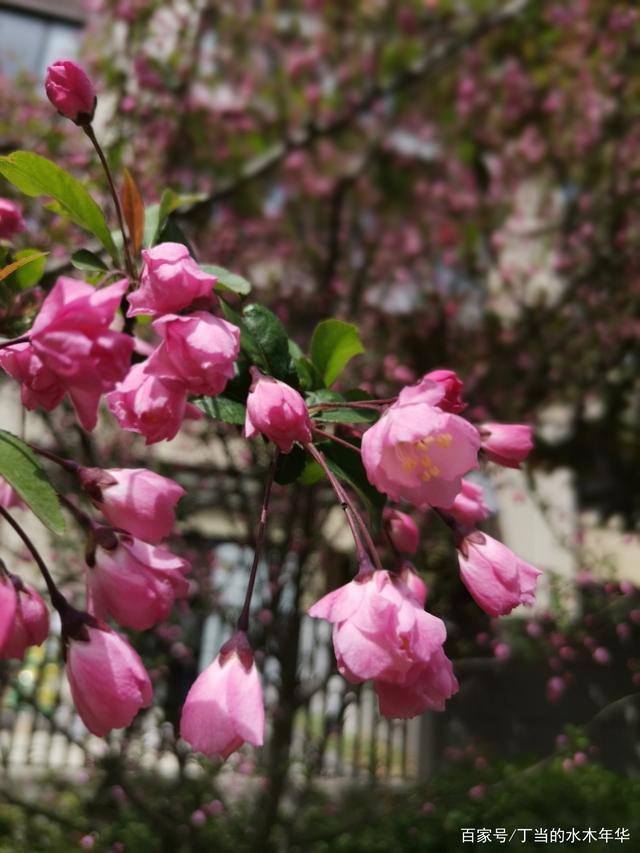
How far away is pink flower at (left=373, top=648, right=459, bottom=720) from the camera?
0.40 meters

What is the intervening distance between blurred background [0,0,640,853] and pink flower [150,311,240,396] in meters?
0.20

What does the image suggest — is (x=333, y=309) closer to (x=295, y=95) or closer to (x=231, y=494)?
(x=231, y=494)

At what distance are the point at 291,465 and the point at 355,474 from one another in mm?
46

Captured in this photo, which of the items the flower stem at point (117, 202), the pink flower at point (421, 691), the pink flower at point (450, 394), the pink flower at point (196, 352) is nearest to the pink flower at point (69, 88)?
the flower stem at point (117, 202)

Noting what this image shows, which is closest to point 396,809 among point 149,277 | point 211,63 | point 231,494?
point 231,494

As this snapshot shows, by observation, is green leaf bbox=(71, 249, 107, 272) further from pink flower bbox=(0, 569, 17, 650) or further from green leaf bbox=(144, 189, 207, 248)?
pink flower bbox=(0, 569, 17, 650)

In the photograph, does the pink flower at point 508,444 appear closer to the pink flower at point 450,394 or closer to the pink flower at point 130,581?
the pink flower at point 450,394

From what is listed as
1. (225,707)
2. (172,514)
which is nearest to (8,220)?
(172,514)

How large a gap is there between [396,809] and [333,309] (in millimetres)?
2039

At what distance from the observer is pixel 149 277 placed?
1.38 feet

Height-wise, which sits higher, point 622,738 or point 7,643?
point 7,643

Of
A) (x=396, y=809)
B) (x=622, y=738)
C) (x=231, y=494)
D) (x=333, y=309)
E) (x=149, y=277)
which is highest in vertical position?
(x=333, y=309)

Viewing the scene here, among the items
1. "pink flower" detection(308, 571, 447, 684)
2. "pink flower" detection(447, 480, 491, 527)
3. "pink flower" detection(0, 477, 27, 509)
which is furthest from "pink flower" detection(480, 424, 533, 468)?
"pink flower" detection(0, 477, 27, 509)

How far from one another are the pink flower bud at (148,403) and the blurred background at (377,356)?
182 millimetres
